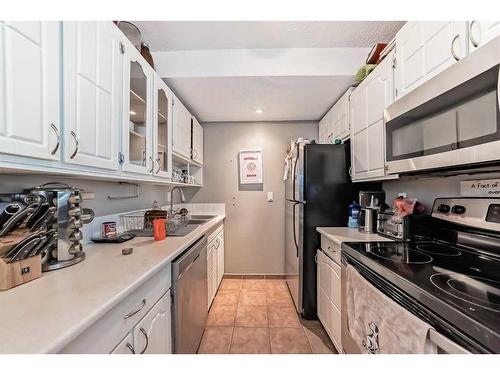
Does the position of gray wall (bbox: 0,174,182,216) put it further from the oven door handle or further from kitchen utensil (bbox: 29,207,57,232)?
the oven door handle

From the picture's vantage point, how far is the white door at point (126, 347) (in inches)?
31.2

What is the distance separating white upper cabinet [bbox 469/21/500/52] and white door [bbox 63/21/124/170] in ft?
5.40

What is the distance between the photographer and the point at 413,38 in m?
1.31

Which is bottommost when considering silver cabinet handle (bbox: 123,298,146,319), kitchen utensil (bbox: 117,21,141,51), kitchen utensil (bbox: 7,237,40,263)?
silver cabinet handle (bbox: 123,298,146,319)

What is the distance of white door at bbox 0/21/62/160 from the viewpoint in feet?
2.38

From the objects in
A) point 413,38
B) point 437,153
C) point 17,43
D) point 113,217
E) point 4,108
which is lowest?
point 113,217

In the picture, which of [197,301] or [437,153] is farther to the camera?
[197,301]

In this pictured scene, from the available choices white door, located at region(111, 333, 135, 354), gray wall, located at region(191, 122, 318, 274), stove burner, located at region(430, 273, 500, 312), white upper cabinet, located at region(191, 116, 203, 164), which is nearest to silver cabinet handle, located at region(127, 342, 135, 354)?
white door, located at region(111, 333, 135, 354)

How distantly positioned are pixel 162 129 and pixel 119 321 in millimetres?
1539

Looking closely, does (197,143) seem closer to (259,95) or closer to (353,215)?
(259,95)

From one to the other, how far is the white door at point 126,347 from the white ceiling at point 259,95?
195cm
